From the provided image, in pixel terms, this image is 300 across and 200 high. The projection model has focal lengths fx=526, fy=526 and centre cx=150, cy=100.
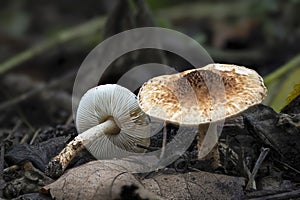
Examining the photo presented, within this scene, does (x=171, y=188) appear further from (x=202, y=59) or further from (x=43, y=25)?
(x=43, y=25)

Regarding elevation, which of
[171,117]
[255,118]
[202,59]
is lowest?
[202,59]

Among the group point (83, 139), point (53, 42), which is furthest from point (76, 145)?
point (53, 42)

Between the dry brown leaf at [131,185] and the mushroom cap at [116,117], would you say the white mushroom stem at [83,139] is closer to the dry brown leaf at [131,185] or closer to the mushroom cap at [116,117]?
the mushroom cap at [116,117]

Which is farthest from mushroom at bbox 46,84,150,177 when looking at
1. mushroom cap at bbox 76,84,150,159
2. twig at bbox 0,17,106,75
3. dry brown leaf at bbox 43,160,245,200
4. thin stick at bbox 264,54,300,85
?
twig at bbox 0,17,106,75

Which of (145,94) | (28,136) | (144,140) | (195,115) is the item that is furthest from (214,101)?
(28,136)

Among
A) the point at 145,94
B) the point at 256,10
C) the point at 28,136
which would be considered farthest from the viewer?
the point at 256,10

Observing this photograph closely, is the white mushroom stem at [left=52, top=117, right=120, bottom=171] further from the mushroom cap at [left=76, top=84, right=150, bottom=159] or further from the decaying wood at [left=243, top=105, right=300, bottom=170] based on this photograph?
the decaying wood at [left=243, top=105, right=300, bottom=170]

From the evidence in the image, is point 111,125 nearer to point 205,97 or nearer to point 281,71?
point 205,97
